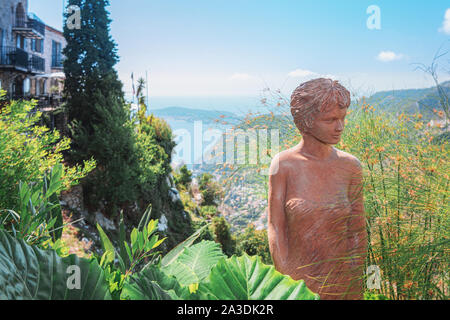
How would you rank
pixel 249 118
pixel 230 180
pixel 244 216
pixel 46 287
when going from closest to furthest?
pixel 46 287
pixel 249 118
pixel 230 180
pixel 244 216

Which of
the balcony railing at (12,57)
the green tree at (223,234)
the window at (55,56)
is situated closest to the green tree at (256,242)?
the green tree at (223,234)

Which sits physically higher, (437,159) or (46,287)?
(437,159)

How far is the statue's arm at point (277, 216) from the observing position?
4.58 feet

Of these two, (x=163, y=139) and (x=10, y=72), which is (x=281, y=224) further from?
(x=10, y=72)

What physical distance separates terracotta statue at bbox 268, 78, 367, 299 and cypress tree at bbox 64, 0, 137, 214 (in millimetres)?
7886

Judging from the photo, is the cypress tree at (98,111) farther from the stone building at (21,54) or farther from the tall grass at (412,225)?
the tall grass at (412,225)

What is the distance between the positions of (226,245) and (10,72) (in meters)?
9.37

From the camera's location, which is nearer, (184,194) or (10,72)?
(10,72)

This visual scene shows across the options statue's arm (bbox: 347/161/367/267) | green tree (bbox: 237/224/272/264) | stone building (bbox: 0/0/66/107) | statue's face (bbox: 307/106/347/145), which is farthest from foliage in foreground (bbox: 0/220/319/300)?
stone building (bbox: 0/0/66/107)

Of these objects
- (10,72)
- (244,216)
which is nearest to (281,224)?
(244,216)

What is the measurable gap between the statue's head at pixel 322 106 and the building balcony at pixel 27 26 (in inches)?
522

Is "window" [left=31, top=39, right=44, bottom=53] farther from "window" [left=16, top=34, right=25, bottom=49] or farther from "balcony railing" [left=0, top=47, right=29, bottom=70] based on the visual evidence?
"balcony railing" [left=0, top=47, right=29, bottom=70]

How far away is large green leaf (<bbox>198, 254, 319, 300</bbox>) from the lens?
1.60ft

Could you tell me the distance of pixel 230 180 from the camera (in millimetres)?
3285
